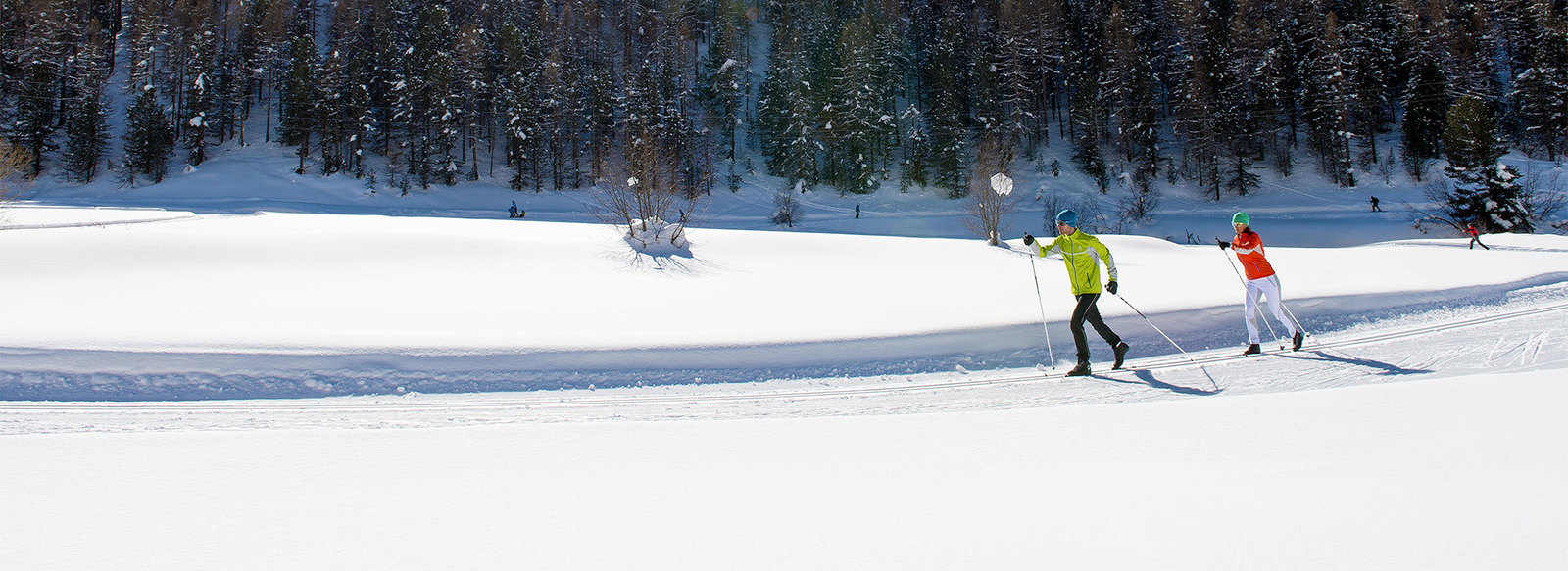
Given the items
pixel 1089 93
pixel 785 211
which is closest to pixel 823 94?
pixel 785 211

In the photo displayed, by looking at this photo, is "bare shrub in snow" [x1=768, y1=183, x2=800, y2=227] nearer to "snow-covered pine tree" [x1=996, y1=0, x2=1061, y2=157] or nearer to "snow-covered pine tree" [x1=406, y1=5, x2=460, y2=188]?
"snow-covered pine tree" [x1=996, y1=0, x2=1061, y2=157]

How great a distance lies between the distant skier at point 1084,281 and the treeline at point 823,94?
41549 millimetres

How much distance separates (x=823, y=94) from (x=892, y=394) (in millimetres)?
54269

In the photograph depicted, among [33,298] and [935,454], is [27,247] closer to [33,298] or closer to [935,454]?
[33,298]

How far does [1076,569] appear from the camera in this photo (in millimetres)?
2021

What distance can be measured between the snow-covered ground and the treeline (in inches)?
1490

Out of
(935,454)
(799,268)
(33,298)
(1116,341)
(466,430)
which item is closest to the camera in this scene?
(935,454)

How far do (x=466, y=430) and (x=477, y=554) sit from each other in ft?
5.57

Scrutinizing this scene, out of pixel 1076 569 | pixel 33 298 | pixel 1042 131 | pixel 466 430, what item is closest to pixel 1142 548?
pixel 1076 569

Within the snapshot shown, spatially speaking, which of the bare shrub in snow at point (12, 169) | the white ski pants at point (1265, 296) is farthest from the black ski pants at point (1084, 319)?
the bare shrub in snow at point (12, 169)

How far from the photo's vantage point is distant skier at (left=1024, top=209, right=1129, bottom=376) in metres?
6.80

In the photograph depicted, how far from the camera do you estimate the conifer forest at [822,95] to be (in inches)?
1898

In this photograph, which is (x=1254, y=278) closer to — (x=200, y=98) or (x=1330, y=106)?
(x=1330, y=106)

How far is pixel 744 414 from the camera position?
524cm
